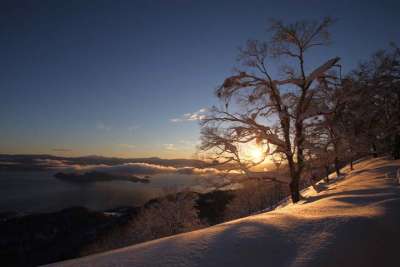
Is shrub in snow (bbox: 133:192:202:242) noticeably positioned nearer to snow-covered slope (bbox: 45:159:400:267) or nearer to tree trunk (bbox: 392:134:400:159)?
tree trunk (bbox: 392:134:400:159)

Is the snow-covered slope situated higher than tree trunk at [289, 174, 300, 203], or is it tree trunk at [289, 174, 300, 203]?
the snow-covered slope

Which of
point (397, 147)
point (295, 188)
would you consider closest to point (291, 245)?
point (295, 188)

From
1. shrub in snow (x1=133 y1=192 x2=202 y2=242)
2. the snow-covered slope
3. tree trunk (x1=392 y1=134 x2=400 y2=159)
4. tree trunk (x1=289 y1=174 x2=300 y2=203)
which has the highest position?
tree trunk (x1=392 y1=134 x2=400 y2=159)

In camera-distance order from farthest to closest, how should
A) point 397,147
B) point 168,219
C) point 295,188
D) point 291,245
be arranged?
point 168,219, point 397,147, point 295,188, point 291,245

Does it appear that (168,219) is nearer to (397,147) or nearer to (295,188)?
(295,188)

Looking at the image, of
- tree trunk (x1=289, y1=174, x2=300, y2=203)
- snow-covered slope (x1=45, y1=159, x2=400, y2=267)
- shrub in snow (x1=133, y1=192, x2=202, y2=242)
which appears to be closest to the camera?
snow-covered slope (x1=45, y1=159, x2=400, y2=267)

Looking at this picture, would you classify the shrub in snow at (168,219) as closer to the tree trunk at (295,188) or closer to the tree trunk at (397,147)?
the tree trunk at (295,188)

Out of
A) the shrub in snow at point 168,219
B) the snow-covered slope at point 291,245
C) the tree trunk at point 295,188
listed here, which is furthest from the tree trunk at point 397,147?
the snow-covered slope at point 291,245

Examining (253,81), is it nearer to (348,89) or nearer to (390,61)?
(348,89)

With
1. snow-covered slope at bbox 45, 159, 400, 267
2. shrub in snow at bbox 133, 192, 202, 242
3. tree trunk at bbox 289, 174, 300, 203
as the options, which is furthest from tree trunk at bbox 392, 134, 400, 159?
snow-covered slope at bbox 45, 159, 400, 267

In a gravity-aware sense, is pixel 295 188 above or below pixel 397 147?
below

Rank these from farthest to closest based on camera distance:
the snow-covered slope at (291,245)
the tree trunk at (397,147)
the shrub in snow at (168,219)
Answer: the shrub in snow at (168,219) → the tree trunk at (397,147) → the snow-covered slope at (291,245)

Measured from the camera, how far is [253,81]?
1033cm

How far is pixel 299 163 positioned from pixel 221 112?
402cm
